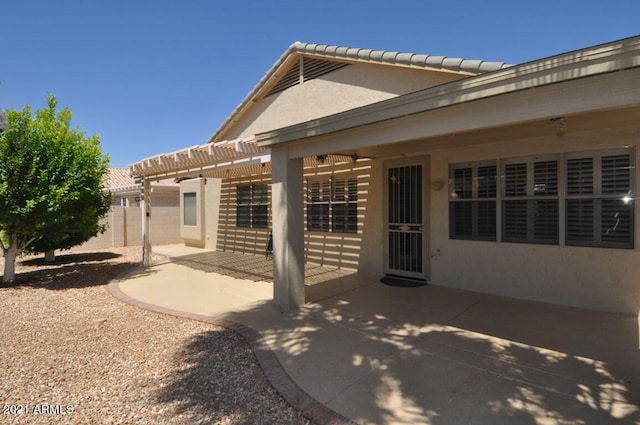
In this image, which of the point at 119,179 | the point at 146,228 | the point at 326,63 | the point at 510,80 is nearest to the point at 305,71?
the point at 326,63

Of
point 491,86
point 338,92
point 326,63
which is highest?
point 326,63

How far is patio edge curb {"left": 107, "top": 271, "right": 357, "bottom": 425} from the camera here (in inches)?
117

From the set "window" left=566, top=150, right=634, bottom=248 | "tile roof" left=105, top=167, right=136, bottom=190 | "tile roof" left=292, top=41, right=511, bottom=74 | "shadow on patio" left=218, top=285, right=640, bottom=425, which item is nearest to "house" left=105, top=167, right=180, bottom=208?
"tile roof" left=105, top=167, right=136, bottom=190

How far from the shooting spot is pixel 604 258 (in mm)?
5625

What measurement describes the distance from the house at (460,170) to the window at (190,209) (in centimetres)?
456

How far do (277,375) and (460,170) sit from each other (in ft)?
19.0

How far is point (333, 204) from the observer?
1013 centimetres

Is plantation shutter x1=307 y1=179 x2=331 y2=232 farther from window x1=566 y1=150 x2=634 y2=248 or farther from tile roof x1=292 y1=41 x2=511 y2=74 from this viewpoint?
window x1=566 y1=150 x2=634 y2=248

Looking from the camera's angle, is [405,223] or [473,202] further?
[405,223]

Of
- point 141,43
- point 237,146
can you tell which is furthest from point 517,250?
point 141,43

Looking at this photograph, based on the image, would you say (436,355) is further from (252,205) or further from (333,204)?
(252,205)

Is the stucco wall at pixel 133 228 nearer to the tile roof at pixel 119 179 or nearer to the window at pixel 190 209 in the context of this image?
the window at pixel 190 209

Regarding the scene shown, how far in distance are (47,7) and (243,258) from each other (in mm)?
Answer: 9088

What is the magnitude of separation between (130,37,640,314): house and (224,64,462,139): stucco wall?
44 millimetres
